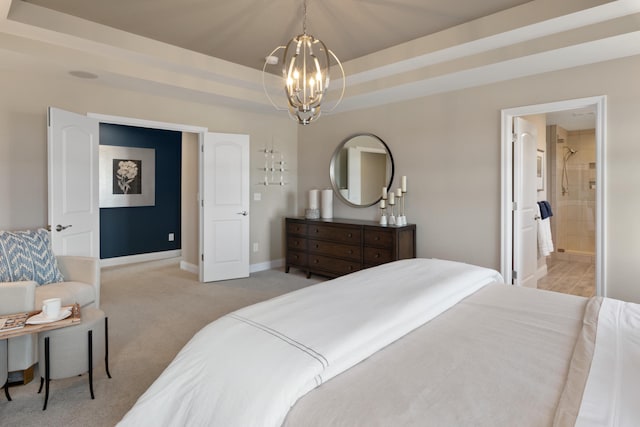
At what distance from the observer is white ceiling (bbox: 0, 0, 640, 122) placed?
2.91 m

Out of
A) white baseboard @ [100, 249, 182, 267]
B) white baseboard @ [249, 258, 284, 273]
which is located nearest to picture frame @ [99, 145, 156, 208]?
white baseboard @ [100, 249, 182, 267]

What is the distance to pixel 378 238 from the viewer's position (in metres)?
4.32

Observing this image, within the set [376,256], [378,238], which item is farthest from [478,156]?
[376,256]

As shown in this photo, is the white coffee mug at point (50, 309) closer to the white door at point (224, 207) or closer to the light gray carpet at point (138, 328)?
the light gray carpet at point (138, 328)

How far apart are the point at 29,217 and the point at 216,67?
2.44 metres

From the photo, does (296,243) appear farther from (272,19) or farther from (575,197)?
(575,197)

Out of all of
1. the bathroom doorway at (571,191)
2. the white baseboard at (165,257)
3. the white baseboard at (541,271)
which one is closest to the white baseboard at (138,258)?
the white baseboard at (165,257)

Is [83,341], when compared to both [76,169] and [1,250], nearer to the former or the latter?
[1,250]

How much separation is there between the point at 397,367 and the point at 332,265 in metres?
3.62

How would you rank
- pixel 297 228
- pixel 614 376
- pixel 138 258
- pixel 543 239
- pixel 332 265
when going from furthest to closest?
pixel 138 258
pixel 297 228
pixel 543 239
pixel 332 265
pixel 614 376

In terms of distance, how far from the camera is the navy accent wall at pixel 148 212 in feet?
19.4

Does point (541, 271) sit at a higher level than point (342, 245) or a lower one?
lower

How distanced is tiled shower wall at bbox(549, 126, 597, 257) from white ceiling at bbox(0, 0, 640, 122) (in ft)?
12.5

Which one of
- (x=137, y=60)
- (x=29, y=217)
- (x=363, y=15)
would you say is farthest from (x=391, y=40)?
(x=29, y=217)
